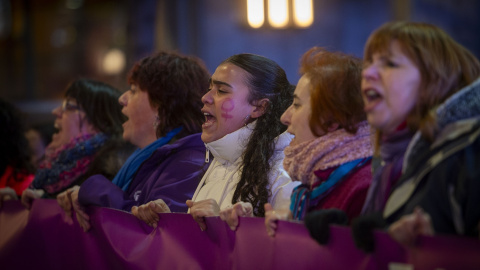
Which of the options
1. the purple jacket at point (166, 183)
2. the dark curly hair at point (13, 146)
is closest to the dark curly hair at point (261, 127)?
the purple jacket at point (166, 183)

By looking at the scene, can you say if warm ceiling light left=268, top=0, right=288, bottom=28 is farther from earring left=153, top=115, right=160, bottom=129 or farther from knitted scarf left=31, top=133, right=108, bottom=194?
earring left=153, top=115, right=160, bottom=129

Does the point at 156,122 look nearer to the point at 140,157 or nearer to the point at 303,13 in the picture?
the point at 140,157

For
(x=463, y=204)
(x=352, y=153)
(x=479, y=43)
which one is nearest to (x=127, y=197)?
(x=352, y=153)

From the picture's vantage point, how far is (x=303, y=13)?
9.39 meters

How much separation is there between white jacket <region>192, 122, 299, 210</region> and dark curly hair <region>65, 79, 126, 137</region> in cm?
173

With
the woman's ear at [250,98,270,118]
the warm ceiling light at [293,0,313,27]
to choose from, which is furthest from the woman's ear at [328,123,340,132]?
the warm ceiling light at [293,0,313,27]

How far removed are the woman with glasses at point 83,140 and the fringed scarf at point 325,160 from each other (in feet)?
7.66

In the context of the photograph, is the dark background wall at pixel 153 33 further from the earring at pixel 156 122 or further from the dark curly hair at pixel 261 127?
the dark curly hair at pixel 261 127

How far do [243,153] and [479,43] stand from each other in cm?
551

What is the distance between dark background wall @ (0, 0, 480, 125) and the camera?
8.61m

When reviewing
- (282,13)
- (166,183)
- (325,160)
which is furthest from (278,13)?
(325,160)

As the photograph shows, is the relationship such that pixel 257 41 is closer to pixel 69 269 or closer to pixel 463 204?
pixel 69 269

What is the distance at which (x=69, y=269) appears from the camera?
418 cm

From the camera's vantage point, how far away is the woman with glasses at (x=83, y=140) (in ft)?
16.8
